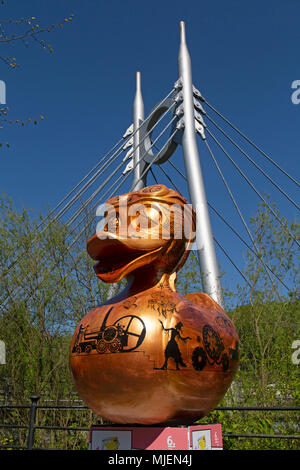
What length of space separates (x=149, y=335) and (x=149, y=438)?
50 cm

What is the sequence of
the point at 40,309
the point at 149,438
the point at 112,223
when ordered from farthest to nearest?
the point at 40,309 → the point at 112,223 → the point at 149,438

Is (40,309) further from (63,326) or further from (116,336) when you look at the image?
(116,336)

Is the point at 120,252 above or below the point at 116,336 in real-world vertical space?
above

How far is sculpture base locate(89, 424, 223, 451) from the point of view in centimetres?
212

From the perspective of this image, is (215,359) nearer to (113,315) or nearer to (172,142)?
(113,315)

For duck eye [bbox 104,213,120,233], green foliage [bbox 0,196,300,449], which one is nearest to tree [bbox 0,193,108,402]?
green foliage [bbox 0,196,300,449]

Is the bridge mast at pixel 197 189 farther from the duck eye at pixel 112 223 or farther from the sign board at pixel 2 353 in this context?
the duck eye at pixel 112 223

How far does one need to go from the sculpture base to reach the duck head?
79 cm

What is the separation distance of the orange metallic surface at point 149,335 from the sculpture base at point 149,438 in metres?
0.05

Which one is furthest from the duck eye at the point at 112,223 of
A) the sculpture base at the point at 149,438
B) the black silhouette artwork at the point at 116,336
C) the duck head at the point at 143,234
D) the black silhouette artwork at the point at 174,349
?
the sculpture base at the point at 149,438

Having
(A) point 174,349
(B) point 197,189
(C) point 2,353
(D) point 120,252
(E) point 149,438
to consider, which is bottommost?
(E) point 149,438

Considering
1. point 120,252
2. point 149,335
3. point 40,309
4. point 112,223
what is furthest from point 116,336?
point 40,309

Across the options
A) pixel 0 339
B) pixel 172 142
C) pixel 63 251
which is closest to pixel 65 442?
pixel 0 339

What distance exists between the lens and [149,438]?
213 cm
